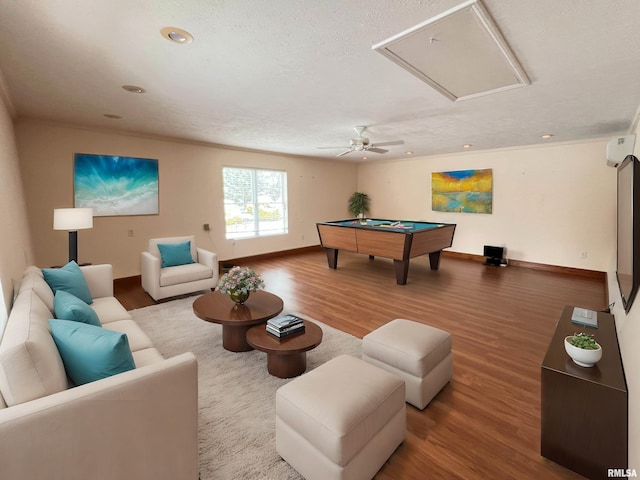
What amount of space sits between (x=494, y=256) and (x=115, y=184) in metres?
7.33

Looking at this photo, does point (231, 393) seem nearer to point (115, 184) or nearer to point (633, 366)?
point (633, 366)

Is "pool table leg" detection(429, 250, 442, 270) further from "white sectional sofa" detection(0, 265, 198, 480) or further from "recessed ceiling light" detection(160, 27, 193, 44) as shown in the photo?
"white sectional sofa" detection(0, 265, 198, 480)

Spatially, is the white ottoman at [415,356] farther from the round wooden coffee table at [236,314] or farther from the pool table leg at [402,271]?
the pool table leg at [402,271]

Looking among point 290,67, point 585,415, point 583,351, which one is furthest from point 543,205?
point 290,67

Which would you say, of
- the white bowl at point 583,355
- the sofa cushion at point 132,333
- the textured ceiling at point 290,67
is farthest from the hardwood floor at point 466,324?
the textured ceiling at point 290,67

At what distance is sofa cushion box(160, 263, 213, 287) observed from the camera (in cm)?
413

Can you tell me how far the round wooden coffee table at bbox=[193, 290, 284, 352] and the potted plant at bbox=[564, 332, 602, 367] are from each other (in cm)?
213

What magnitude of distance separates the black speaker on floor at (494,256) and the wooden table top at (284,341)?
17.7ft

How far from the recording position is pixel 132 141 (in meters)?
4.97

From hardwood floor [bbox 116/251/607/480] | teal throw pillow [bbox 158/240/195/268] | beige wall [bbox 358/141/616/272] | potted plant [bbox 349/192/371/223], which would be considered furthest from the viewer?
potted plant [bbox 349/192/371/223]

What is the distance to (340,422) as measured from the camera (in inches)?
54.6

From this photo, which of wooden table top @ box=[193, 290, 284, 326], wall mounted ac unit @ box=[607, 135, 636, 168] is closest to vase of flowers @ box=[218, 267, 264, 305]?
wooden table top @ box=[193, 290, 284, 326]

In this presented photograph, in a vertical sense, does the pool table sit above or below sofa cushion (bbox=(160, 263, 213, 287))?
above

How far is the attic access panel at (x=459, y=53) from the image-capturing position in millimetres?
1819
